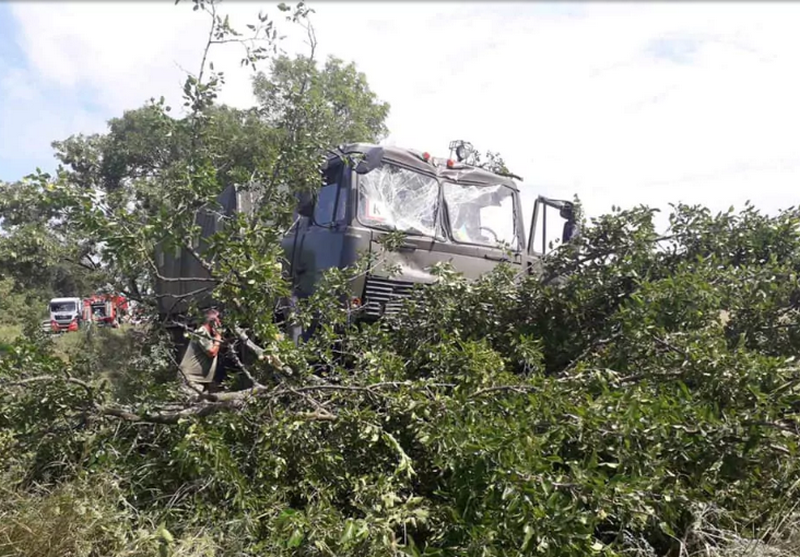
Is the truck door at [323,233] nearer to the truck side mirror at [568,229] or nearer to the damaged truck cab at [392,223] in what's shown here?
the damaged truck cab at [392,223]

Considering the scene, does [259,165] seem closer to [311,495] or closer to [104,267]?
[104,267]

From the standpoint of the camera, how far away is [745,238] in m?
4.30

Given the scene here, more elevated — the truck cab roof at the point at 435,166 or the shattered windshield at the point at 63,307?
the truck cab roof at the point at 435,166

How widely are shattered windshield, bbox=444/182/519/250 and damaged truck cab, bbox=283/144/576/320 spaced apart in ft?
0.03

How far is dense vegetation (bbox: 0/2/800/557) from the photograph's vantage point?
2609 millimetres

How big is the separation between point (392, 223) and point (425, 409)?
8.49 ft

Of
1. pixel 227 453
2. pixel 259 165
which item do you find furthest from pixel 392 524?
pixel 259 165

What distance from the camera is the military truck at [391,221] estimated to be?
199 inches

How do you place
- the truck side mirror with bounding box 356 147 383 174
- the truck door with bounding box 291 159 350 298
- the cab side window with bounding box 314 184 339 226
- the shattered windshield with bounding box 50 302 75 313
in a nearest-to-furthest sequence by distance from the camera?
the truck side mirror with bounding box 356 147 383 174 < the truck door with bounding box 291 159 350 298 < the cab side window with bounding box 314 184 339 226 < the shattered windshield with bounding box 50 302 75 313

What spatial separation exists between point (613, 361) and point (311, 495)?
6.23ft

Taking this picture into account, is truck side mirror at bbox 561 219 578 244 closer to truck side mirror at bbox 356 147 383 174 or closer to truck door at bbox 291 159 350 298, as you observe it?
truck side mirror at bbox 356 147 383 174

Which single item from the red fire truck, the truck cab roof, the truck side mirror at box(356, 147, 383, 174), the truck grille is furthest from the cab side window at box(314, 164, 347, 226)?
the red fire truck

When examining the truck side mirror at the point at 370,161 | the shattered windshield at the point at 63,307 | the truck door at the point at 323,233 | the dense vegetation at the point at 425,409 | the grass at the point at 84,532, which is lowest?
the shattered windshield at the point at 63,307

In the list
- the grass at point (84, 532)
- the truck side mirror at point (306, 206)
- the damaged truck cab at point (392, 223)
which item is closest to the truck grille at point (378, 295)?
Result: the damaged truck cab at point (392, 223)
